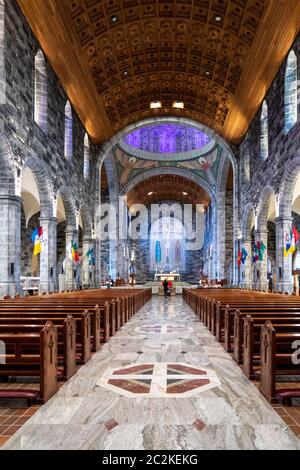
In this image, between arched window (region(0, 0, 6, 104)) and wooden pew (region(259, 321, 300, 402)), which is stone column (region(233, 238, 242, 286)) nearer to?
arched window (region(0, 0, 6, 104))

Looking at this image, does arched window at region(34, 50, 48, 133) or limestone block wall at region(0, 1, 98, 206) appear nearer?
limestone block wall at region(0, 1, 98, 206)

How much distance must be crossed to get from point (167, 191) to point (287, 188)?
2922 cm

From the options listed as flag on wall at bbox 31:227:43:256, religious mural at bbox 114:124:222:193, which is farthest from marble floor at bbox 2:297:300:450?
religious mural at bbox 114:124:222:193

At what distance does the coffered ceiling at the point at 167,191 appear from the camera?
40.8 m

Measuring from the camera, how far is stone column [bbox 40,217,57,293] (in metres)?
17.4

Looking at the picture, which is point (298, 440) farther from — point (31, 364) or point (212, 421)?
point (31, 364)

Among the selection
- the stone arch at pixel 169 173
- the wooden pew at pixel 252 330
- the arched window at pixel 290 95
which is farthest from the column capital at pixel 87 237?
the wooden pew at pixel 252 330

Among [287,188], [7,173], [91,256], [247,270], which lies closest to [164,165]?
[91,256]

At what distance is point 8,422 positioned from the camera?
4.09 m

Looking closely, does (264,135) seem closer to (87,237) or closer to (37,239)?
(87,237)

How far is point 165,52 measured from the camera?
20.8 metres

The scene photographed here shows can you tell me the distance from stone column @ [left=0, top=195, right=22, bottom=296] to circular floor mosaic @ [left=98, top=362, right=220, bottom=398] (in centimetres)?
753

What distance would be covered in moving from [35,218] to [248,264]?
556 inches

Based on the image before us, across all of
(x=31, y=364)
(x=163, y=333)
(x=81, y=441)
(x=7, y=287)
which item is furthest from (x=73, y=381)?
(x=7, y=287)
